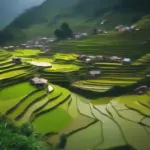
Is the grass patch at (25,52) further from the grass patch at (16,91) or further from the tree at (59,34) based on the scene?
the grass patch at (16,91)

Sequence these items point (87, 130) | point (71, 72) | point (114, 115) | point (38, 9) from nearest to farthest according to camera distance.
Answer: point (87, 130) < point (114, 115) < point (71, 72) < point (38, 9)

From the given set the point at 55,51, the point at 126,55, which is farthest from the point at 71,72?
the point at 126,55

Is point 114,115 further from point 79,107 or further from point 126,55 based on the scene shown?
point 126,55

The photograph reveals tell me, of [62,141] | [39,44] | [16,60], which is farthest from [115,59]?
[62,141]

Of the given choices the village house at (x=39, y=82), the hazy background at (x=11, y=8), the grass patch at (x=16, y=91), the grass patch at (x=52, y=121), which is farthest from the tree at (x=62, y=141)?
the hazy background at (x=11, y=8)

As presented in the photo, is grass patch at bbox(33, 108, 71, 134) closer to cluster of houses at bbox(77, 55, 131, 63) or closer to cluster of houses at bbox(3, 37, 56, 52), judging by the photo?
cluster of houses at bbox(77, 55, 131, 63)
